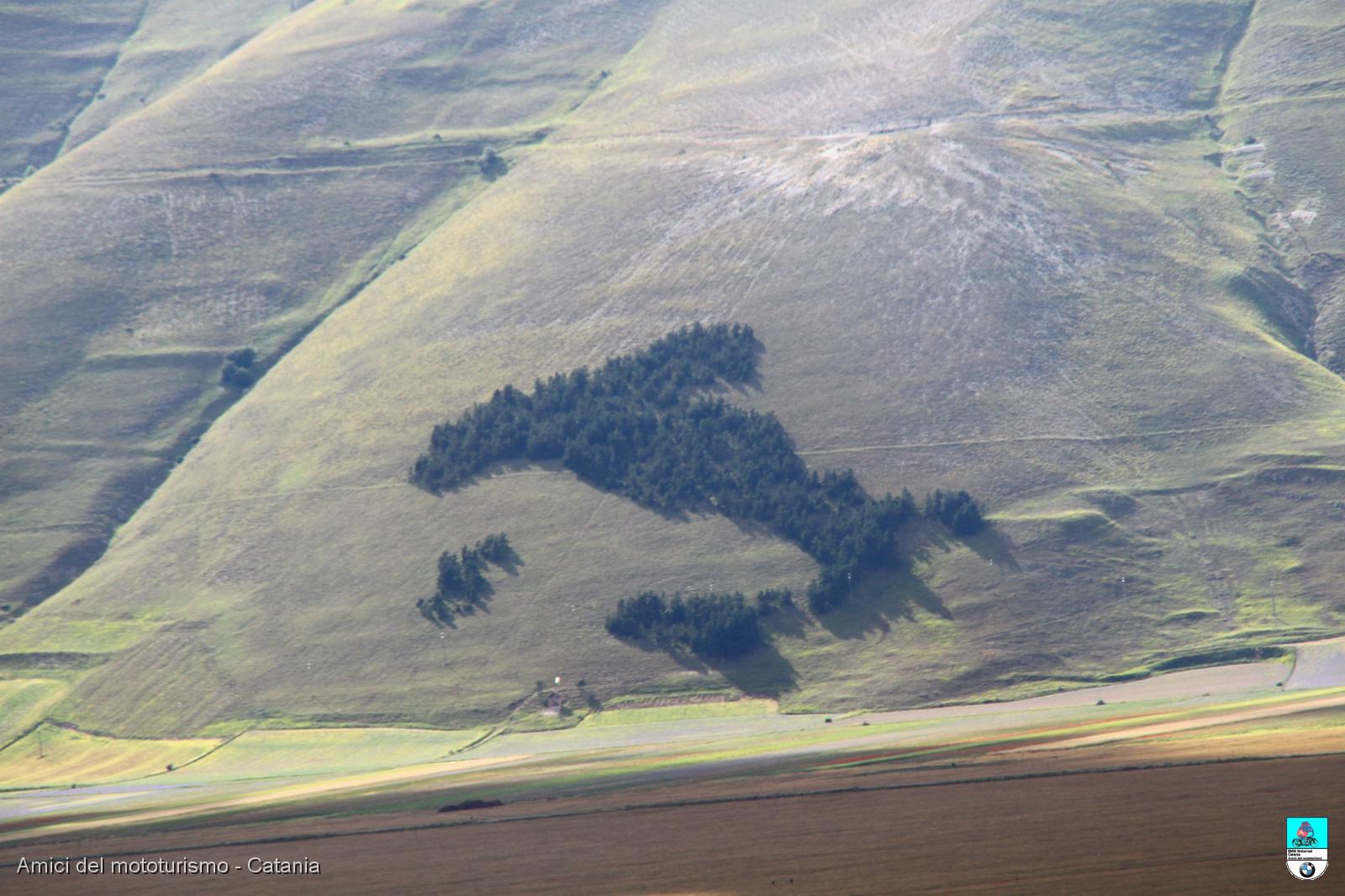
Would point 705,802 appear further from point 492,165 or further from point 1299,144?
point 492,165

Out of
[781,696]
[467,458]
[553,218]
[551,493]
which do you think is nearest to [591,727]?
[781,696]

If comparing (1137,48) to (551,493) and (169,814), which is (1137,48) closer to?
(551,493)

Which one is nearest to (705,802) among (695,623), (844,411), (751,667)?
(751,667)

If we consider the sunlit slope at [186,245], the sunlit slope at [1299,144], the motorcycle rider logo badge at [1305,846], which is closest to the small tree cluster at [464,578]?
the sunlit slope at [186,245]

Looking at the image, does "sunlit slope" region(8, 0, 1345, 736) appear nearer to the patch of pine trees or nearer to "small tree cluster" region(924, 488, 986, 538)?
"small tree cluster" region(924, 488, 986, 538)

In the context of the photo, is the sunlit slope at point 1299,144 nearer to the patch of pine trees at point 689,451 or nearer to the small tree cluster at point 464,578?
the patch of pine trees at point 689,451

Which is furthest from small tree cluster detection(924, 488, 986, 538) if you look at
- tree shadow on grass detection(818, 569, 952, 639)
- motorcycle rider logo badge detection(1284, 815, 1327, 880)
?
motorcycle rider logo badge detection(1284, 815, 1327, 880)
